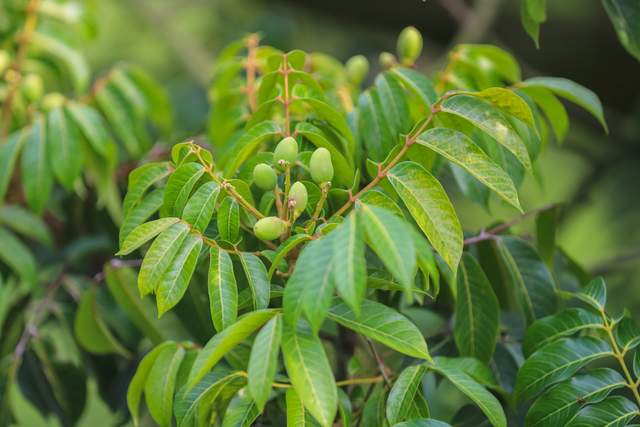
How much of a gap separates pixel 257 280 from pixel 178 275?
0.09 meters

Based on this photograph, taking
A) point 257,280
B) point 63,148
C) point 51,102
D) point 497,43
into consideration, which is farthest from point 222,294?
point 497,43

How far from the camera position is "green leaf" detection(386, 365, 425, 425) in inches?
36.3

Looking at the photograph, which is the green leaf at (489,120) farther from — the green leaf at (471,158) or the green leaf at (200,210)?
the green leaf at (200,210)

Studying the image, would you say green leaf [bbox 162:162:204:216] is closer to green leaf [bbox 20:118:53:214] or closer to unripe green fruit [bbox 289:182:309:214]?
unripe green fruit [bbox 289:182:309:214]

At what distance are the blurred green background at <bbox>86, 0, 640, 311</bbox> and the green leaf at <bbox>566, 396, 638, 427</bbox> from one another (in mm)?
896

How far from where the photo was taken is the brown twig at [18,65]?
1665 millimetres

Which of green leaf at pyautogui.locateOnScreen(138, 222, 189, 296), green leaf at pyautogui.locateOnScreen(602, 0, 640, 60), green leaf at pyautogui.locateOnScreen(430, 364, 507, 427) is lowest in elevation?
green leaf at pyautogui.locateOnScreen(430, 364, 507, 427)

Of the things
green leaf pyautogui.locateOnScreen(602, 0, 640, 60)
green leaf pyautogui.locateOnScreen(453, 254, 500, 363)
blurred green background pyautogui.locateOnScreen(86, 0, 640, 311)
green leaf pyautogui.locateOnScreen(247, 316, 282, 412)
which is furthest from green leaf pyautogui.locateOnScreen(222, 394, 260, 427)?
blurred green background pyautogui.locateOnScreen(86, 0, 640, 311)

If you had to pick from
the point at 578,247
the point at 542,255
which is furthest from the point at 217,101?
the point at 578,247

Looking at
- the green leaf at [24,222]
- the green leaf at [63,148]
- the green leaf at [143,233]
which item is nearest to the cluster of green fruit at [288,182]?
the green leaf at [143,233]

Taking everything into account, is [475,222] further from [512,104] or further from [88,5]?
[512,104]

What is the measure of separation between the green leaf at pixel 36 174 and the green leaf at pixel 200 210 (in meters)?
0.67

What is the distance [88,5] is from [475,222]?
1.93 meters

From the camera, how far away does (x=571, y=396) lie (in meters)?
0.96
